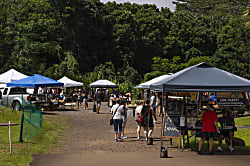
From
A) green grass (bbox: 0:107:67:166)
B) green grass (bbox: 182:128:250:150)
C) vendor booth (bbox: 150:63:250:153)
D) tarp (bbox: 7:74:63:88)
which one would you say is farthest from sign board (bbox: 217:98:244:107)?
tarp (bbox: 7:74:63:88)

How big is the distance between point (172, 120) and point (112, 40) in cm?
5297

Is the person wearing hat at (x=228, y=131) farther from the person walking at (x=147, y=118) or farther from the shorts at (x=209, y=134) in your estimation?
the person walking at (x=147, y=118)

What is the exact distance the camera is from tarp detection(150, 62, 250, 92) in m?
12.9

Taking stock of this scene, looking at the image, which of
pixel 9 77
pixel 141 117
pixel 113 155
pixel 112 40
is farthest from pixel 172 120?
pixel 112 40

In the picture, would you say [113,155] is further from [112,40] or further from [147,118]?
[112,40]

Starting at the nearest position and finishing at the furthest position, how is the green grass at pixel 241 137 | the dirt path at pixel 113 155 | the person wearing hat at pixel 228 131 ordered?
the dirt path at pixel 113 155, the person wearing hat at pixel 228 131, the green grass at pixel 241 137

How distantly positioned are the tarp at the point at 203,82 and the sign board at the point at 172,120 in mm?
924

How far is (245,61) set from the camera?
67.8 m

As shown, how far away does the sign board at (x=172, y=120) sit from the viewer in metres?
13.8

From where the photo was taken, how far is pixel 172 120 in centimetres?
1385

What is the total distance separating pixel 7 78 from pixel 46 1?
2758 cm

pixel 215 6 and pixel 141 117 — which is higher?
pixel 215 6

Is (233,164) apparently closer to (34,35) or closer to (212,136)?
(212,136)

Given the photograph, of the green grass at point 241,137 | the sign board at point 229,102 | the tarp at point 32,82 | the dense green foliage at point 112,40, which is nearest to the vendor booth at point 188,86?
the sign board at point 229,102
